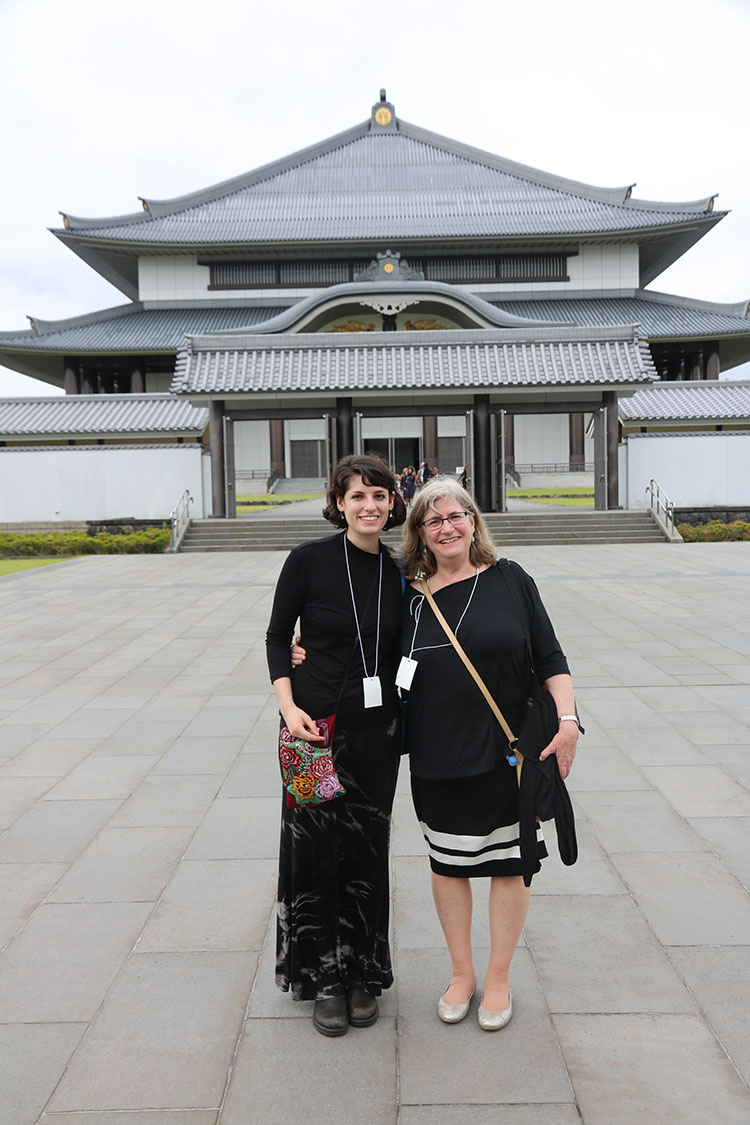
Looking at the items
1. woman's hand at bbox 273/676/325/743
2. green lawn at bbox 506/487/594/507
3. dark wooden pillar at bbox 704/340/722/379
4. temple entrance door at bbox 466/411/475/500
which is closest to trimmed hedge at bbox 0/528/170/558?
temple entrance door at bbox 466/411/475/500

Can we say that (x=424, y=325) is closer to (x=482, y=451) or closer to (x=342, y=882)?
(x=482, y=451)

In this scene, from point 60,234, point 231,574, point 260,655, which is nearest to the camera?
point 260,655

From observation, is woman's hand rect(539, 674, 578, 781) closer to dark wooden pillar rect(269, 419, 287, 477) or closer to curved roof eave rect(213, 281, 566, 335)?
curved roof eave rect(213, 281, 566, 335)

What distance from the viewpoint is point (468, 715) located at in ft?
9.09

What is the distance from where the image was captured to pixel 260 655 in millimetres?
9102

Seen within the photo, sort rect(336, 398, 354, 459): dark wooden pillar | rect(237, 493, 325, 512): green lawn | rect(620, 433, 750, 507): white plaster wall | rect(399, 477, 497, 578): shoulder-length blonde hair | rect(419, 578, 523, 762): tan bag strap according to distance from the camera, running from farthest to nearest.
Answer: rect(237, 493, 325, 512): green lawn
rect(620, 433, 750, 507): white plaster wall
rect(336, 398, 354, 459): dark wooden pillar
rect(399, 477, 497, 578): shoulder-length blonde hair
rect(419, 578, 523, 762): tan bag strap

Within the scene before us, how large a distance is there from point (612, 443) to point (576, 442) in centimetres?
1690

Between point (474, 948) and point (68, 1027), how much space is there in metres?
1.44

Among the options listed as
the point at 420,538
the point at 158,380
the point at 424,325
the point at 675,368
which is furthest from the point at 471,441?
the point at 420,538

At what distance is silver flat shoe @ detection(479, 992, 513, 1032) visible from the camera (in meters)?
2.79

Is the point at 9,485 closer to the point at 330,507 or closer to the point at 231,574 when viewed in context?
the point at 231,574

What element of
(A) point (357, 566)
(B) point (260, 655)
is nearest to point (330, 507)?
(A) point (357, 566)

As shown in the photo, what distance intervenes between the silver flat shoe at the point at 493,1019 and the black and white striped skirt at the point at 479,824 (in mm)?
434

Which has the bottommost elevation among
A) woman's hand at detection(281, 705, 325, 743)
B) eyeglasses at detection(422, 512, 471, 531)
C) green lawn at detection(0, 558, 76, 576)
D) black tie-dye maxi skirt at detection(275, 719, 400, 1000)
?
black tie-dye maxi skirt at detection(275, 719, 400, 1000)
